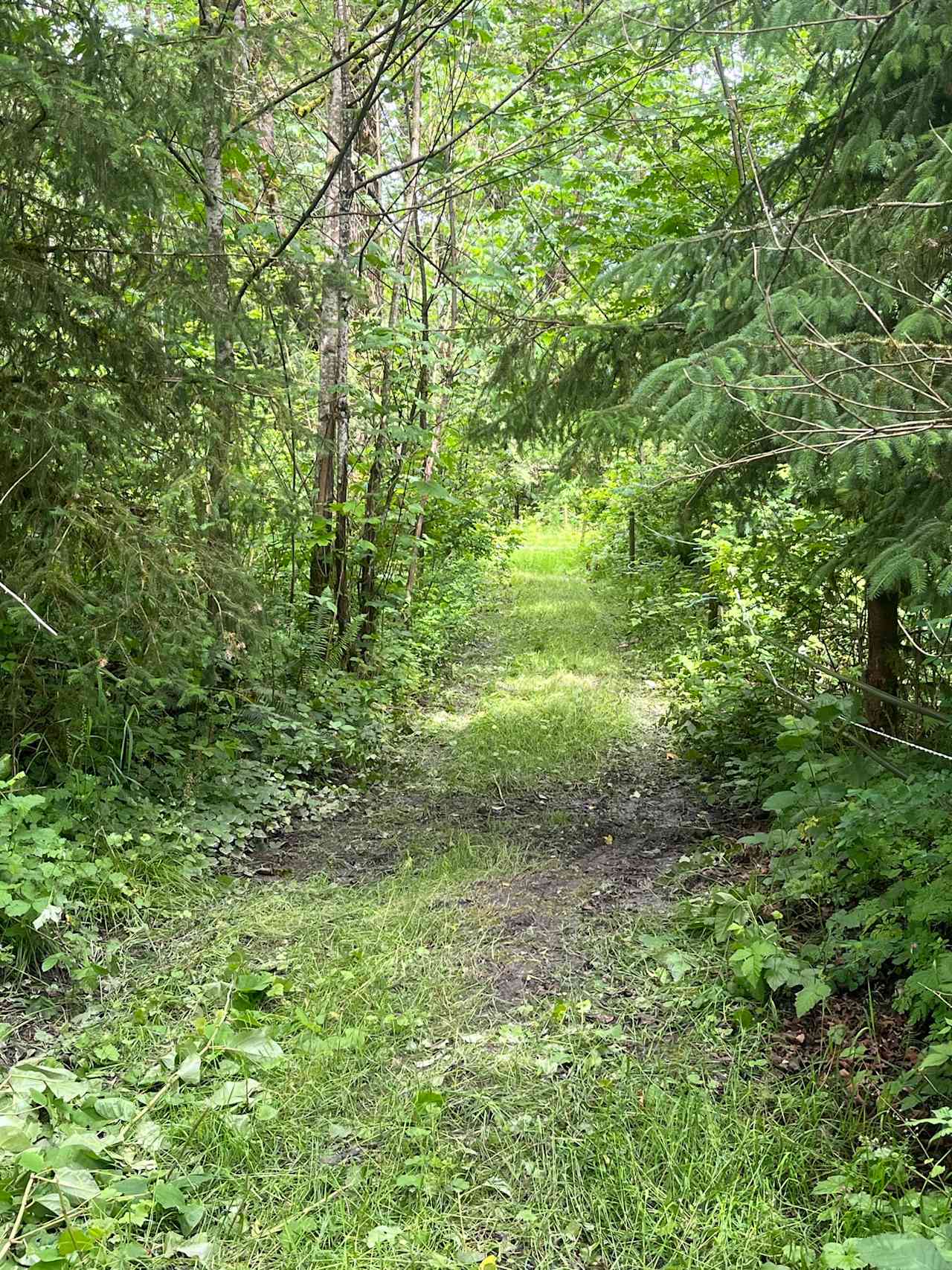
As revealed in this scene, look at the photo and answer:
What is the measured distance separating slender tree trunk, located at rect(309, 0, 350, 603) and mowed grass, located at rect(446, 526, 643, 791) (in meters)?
1.75

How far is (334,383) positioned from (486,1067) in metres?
5.29

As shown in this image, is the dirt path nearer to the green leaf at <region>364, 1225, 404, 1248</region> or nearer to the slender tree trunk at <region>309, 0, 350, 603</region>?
the green leaf at <region>364, 1225, 404, 1248</region>

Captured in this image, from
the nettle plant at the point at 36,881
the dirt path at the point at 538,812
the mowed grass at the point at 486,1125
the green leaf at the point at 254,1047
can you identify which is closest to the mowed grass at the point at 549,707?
the dirt path at the point at 538,812

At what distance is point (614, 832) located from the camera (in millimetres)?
4891

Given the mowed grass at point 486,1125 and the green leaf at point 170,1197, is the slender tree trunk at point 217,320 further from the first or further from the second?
the green leaf at point 170,1197

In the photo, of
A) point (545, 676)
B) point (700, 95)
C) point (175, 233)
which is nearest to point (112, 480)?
point (175, 233)

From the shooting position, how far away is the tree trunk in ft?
15.2

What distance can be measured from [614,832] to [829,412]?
2858mm

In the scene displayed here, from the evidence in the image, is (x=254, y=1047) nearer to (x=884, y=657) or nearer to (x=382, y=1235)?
(x=382, y=1235)

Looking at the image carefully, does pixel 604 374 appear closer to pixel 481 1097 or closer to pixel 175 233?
pixel 175 233

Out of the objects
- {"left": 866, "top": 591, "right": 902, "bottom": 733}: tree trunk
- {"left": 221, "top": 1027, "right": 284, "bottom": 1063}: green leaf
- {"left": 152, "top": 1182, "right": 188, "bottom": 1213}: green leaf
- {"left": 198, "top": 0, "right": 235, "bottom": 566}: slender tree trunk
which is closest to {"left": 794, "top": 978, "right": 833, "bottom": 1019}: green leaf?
{"left": 221, "top": 1027, "right": 284, "bottom": 1063}: green leaf

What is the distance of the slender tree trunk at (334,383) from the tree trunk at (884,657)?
3715 mm

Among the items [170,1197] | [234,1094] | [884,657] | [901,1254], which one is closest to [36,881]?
[234,1094]

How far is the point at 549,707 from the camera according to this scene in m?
6.90
